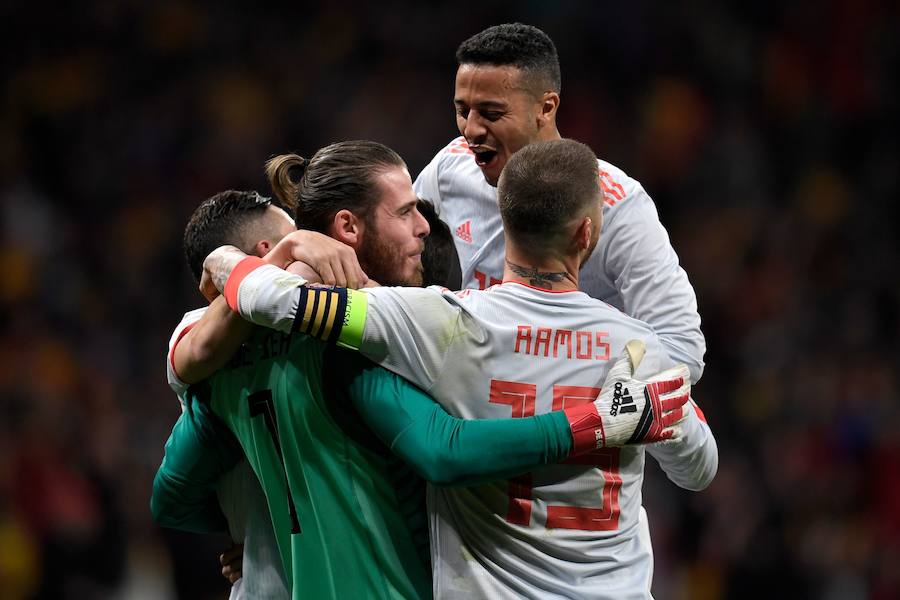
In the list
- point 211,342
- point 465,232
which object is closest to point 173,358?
point 211,342

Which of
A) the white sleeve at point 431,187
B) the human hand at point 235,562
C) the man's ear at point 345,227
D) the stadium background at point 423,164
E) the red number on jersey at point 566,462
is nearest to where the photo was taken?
the red number on jersey at point 566,462

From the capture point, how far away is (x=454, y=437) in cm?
218

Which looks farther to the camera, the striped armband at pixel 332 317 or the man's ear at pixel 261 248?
the man's ear at pixel 261 248

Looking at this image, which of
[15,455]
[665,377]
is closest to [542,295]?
[665,377]

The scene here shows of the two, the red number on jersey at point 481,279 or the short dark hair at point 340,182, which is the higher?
the short dark hair at point 340,182

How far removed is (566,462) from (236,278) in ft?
2.40

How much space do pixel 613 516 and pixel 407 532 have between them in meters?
0.41

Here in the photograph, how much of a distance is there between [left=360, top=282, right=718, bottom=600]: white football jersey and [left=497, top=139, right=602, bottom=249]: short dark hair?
12cm

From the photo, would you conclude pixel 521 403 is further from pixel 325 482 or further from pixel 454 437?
pixel 325 482

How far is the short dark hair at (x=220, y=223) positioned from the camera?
2660 mm

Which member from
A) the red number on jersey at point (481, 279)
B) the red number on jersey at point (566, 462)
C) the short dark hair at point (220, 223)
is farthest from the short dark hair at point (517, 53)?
the red number on jersey at point (566, 462)

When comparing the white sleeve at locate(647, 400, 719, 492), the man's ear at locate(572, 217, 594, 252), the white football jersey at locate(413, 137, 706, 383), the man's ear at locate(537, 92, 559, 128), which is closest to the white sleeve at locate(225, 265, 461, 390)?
the man's ear at locate(572, 217, 594, 252)

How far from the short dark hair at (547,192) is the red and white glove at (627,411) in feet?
0.90

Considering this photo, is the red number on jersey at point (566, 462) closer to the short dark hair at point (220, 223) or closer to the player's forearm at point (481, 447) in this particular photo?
the player's forearm at point (481, 447)
